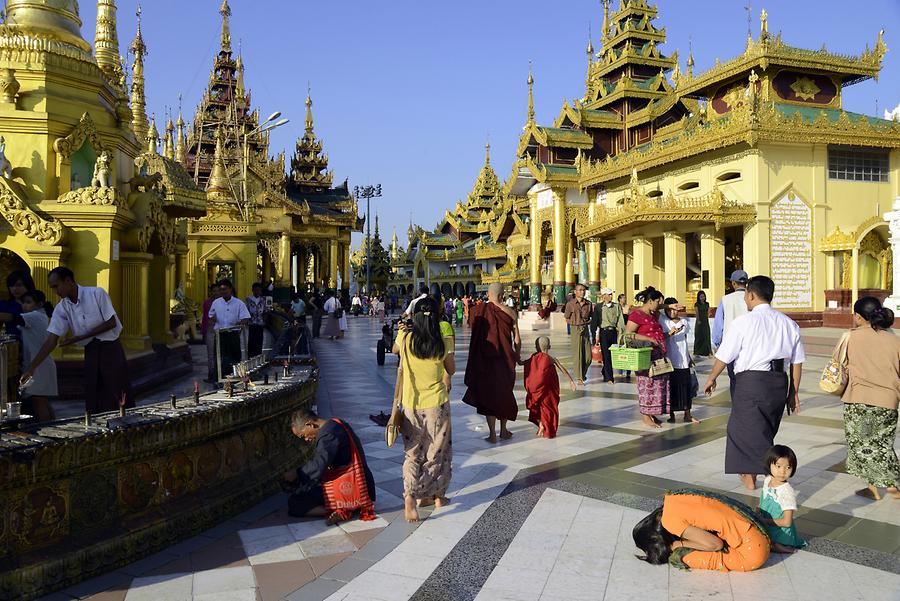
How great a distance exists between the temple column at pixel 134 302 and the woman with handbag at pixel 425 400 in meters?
6.08

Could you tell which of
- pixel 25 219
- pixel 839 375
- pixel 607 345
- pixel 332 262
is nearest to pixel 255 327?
Answer: pixel 25 219

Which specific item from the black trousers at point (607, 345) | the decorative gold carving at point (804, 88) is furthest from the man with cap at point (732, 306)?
the decorative gold carving at point (804, 88)

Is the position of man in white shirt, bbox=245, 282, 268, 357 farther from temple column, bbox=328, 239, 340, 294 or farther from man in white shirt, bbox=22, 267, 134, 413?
temple column, bbox=328, 239, 340, 294

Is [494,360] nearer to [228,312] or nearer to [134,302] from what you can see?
[228,312]

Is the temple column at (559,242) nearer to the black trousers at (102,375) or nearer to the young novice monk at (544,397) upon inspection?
the young novice monk at (544,397)

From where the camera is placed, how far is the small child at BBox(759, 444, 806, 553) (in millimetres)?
4141

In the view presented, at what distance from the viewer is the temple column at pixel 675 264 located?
866 inches

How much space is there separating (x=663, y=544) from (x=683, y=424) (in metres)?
4.41

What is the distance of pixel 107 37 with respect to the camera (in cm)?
1134

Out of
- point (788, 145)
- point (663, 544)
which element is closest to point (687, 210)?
point (788, 145)

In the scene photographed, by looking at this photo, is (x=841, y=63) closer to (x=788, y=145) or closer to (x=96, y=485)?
(x=788, y=145)

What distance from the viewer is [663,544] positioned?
3.99m

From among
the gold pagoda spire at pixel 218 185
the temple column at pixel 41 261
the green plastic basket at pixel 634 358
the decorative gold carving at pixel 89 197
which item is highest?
the gold pagoda spire at pixel 218 185

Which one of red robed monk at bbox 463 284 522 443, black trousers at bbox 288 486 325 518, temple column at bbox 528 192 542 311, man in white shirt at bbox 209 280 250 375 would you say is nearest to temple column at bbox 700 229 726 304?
temple column at bbox 528 192 542 311
